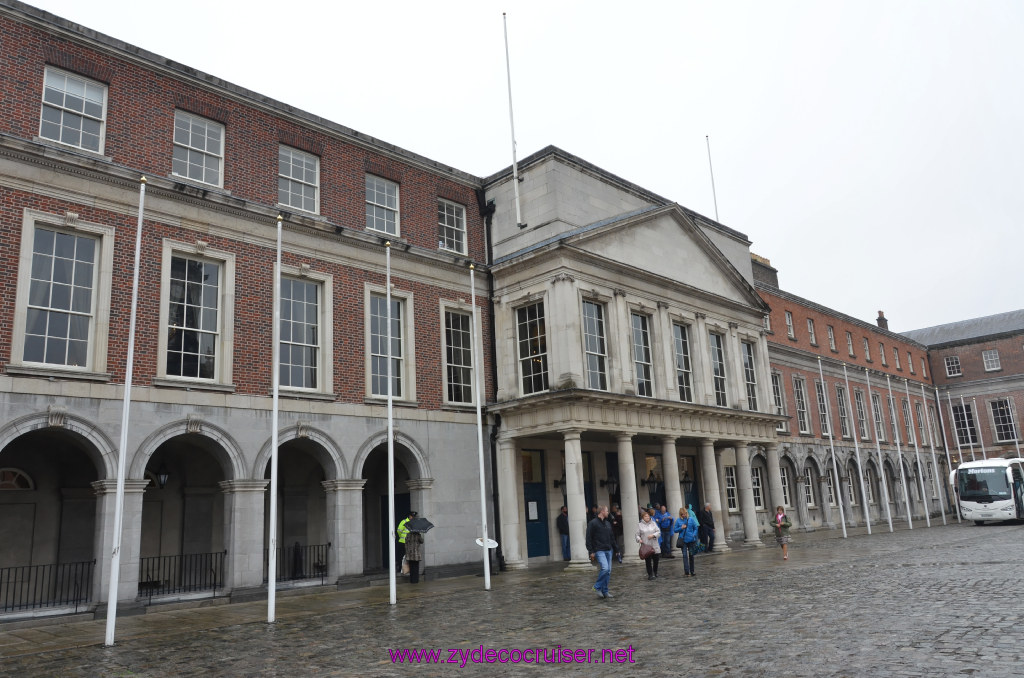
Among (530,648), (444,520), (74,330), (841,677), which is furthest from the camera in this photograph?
(444,520)

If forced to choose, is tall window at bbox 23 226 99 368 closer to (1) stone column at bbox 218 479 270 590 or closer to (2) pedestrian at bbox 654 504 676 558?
(1) stone column at bbox 218 479 270 590

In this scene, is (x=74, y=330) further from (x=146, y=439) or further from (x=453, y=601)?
(x=453, y=601)

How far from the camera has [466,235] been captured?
2517 centimetres

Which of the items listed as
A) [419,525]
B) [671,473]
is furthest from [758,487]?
[419,525]

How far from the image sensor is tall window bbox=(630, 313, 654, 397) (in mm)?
25469

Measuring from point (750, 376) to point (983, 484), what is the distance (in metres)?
15.5

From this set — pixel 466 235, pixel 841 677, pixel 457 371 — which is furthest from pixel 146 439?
pixel 841 677

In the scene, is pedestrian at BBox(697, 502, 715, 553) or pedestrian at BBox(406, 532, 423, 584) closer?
pedestrian at BBox(406, 532, 423, 584)

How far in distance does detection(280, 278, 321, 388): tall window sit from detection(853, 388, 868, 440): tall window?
36.2 meters

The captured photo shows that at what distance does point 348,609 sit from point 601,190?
1626 centimetres

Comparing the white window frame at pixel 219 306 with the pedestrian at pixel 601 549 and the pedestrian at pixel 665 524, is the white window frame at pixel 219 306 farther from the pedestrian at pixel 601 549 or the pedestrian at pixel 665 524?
the pedestrian at pixel 665 524

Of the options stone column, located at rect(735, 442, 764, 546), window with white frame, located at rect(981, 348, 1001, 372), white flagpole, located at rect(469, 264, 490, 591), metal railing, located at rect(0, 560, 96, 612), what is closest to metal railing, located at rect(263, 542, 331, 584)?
white flagpole, located at rect(469, 264, 490, 591)

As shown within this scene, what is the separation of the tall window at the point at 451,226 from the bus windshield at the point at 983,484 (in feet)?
93.9

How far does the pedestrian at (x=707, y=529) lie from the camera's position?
24344 mm
